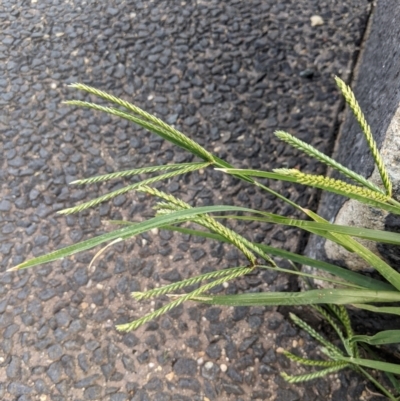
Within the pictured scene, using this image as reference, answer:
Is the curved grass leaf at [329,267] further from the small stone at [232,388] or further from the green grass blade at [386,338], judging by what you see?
the small stone at [232,388]

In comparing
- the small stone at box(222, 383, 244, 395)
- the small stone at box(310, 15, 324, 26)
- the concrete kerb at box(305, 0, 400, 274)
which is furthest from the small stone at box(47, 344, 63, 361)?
the small stone at box(310, 15, 324, 26)

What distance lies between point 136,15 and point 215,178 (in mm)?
788

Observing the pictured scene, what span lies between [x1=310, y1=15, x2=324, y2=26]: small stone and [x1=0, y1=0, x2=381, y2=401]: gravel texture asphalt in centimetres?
2

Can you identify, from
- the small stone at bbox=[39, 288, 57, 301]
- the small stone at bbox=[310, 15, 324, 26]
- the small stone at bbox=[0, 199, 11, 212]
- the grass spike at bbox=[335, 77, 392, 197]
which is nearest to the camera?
the grass spike at bbox=[335, 77, 392, 197]

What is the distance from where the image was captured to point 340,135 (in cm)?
149

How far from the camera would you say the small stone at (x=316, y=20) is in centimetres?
176

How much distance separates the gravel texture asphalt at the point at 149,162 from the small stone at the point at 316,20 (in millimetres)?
21

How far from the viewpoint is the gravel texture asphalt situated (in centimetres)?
112

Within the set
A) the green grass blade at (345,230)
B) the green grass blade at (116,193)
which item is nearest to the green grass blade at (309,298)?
the green grass blade at (345,230)

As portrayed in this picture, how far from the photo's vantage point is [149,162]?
148 cm

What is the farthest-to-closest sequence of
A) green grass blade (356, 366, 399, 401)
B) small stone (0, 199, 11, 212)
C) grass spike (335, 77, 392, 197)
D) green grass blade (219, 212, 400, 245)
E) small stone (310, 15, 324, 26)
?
1. small stone (310, 15, 324, 26)
2. small stone (0, 199, 11, 212)
3. green grass blade (356, 366, 399, 401)
4. green grass blade (219, 212, 400, 245)
5. grass spike (335, 77, 392, 197)

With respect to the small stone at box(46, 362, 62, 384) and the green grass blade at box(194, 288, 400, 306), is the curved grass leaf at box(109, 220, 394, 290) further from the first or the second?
the small stone at box(46, 362, 62, 384)

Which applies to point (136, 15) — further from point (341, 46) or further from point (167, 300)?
point (167, 300)

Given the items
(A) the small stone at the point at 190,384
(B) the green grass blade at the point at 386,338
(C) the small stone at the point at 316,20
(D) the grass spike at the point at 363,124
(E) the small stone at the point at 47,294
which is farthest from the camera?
(C) the small stone at the point at 316,20
